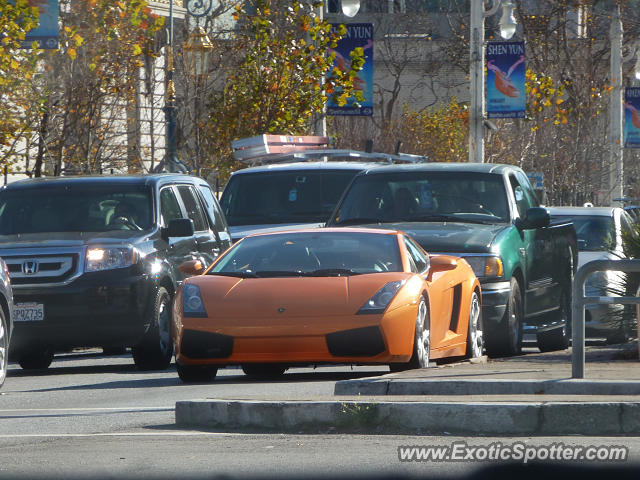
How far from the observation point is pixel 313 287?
11.8 meters

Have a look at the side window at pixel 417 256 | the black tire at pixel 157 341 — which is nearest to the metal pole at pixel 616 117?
the black tire at pixel 157 341

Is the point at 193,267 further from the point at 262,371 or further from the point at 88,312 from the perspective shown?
the point at 88,312

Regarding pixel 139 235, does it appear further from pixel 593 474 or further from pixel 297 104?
pixel 297 104

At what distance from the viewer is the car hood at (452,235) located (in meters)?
14.2

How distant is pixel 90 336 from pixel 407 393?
496 cm

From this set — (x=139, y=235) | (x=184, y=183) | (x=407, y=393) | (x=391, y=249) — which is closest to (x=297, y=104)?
(x=184, y=183)

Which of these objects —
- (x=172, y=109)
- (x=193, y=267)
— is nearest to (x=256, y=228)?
(x=193, y=267)

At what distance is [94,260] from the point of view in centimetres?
1405

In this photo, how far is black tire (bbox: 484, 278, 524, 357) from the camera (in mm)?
14391

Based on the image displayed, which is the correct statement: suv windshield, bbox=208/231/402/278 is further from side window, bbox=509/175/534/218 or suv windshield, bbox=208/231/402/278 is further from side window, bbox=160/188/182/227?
side window, bbox=509/175/534/218

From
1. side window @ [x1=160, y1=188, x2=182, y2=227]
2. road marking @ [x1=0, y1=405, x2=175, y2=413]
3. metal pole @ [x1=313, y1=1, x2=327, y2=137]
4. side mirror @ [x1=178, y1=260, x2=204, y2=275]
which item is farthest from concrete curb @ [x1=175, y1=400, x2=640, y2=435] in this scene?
metal pole @ [x1=313, y1=1, x2=327, y2=137]

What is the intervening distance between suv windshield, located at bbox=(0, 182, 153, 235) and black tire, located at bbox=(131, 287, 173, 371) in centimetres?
86

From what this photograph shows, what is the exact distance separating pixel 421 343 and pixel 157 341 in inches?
133

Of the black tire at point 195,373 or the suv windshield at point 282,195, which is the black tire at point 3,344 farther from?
the suv windshield at point 282,195
